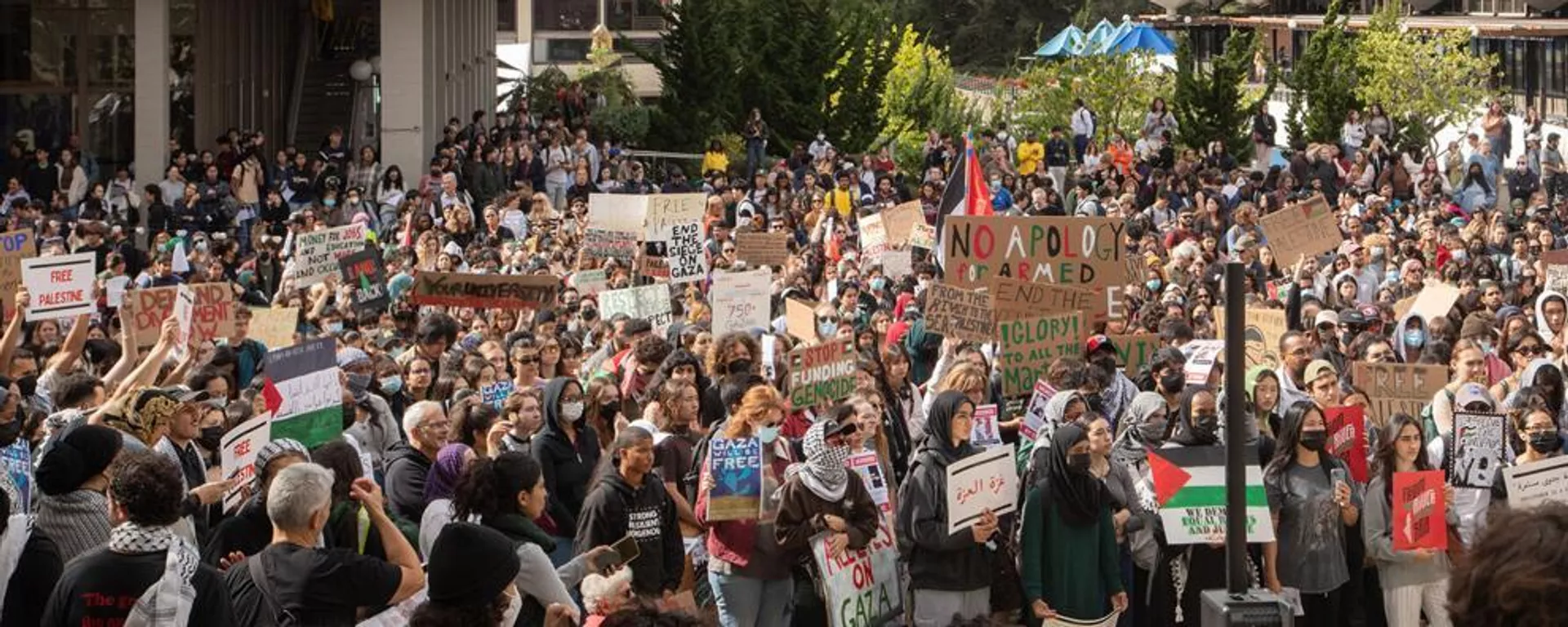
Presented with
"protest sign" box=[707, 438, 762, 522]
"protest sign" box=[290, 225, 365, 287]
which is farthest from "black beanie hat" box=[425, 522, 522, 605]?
"protest sign" box=[290, 225, 365, 287]

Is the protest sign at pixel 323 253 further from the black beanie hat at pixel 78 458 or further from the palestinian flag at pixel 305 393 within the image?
the black beanie hat at pixel 78 458

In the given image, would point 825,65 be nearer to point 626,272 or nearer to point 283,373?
point 626,272

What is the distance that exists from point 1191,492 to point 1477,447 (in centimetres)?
158

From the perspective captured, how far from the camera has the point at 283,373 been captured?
11.2 m

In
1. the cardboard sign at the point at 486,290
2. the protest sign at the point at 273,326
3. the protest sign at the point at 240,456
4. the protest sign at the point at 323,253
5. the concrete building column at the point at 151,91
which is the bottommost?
the protest sign at the point at 240,456

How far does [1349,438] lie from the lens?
11930 millimetres

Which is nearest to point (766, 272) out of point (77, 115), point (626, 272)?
point (626, 272)

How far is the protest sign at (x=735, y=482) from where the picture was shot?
10617 millimetres

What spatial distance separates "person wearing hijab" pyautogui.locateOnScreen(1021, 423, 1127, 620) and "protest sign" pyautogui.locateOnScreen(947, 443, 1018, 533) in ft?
0.38

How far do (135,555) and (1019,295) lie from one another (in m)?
9.03

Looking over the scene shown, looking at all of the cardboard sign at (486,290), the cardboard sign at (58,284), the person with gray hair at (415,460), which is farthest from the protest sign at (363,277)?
the person with gray hair at (415,460)

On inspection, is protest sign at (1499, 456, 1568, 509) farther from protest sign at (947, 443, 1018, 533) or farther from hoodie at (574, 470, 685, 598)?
hoodie at (574, 470, 685, 598)

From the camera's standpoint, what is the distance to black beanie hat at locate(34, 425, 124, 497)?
8.37 m

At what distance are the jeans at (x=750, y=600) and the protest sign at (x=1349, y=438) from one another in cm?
274
